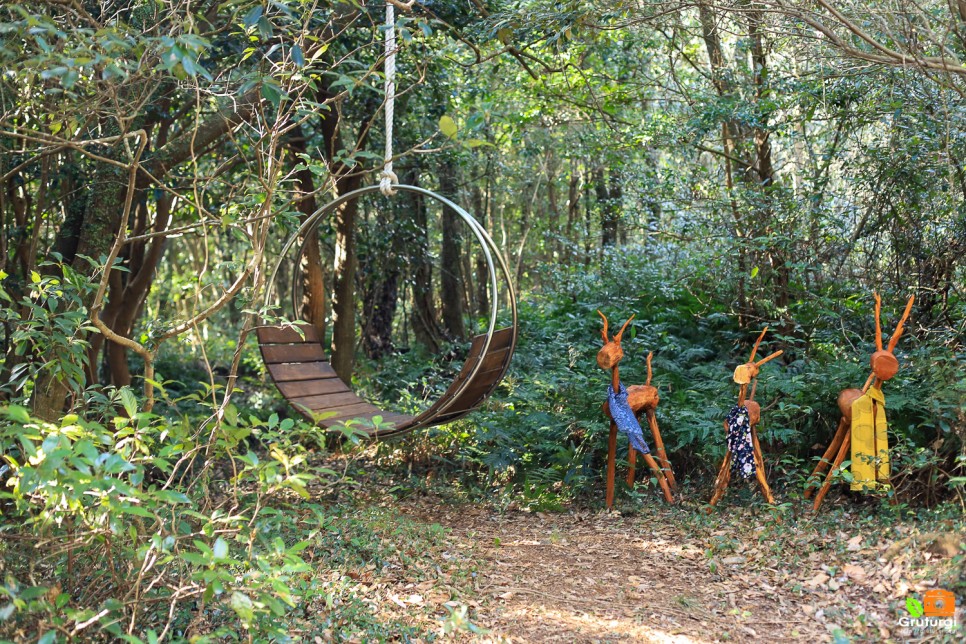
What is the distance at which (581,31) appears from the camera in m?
4.50

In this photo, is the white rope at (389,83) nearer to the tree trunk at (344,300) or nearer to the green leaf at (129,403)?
the green leaf at (129,403)

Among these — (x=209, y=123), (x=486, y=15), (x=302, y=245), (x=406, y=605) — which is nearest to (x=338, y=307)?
(x=302, y=245)

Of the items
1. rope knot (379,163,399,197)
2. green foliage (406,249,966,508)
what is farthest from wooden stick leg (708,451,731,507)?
rope knot (379,163,399,197)

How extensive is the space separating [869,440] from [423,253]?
423cm

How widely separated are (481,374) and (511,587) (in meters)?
1.01

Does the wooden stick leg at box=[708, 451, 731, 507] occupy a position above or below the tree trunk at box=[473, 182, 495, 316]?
below

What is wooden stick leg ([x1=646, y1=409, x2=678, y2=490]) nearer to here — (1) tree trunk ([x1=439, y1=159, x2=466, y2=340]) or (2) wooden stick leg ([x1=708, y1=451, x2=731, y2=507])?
(2) wooden stick leg ([x1=708, y1=451, x2=731, y2=507])

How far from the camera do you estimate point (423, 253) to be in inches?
278

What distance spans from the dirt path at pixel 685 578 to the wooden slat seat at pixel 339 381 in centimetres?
65

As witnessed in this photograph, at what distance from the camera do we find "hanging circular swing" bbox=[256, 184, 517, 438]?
375cm

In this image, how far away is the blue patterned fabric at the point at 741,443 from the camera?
3.92m

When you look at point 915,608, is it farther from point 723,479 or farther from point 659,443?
point 659,443

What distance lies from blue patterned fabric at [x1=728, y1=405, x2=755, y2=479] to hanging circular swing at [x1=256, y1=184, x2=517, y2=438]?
1136 millimetres

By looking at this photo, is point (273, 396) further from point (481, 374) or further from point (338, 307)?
point (481, 374)
